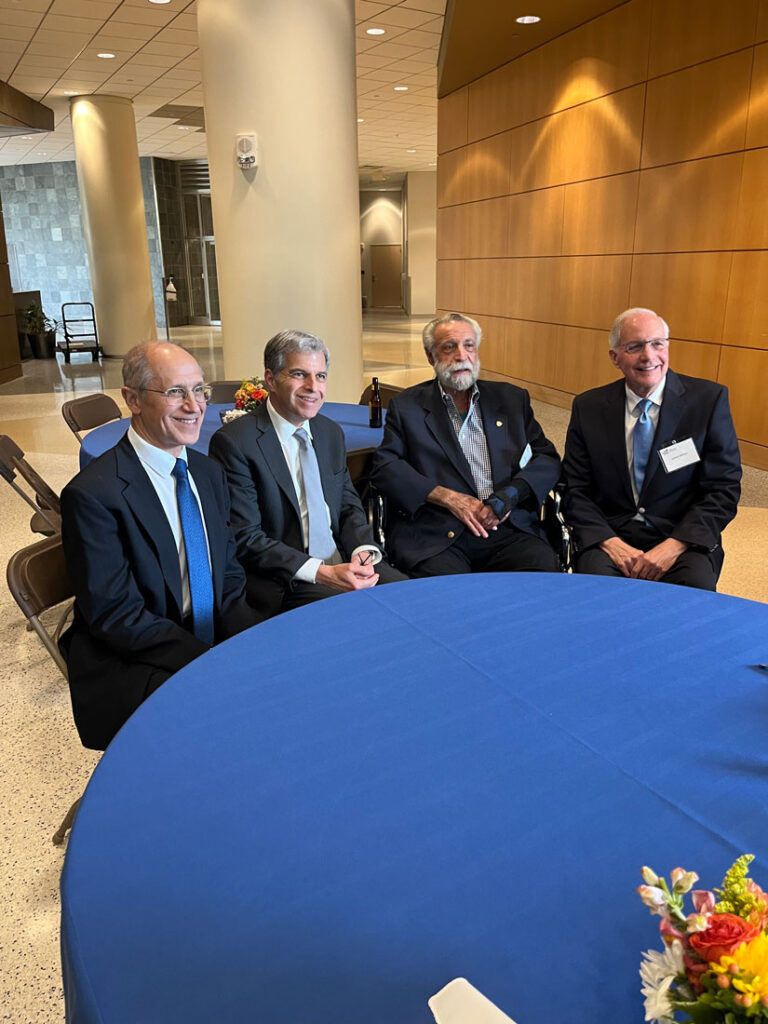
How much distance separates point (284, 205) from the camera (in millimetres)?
5879

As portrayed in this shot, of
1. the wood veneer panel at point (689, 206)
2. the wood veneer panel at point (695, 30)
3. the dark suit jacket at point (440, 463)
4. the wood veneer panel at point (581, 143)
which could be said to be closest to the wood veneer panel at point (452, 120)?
the wood veneer panel at point (581, 143)

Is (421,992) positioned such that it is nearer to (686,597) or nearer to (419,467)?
(686,597)

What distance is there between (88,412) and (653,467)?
3354mm

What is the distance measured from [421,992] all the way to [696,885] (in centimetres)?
39

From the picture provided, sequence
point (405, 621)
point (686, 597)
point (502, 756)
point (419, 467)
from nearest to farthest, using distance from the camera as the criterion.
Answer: point (502, 756) < point (405, 621) < point (686, 597) < point (419, 467)

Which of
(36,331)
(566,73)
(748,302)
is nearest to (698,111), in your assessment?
(748,302)

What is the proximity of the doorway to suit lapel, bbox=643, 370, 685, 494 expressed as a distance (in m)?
24.6

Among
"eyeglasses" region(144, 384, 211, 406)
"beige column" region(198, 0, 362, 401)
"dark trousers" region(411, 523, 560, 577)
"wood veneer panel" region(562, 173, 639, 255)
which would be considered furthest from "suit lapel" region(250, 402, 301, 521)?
"wood veneer panel" region(562, 173, 639, 255)

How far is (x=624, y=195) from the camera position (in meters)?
7.57

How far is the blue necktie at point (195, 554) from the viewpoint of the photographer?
2.15 meters

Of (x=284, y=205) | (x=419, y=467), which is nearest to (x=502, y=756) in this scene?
(x=419, y=467)

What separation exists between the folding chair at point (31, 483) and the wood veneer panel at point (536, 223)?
7.05 meters

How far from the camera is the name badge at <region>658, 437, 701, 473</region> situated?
2895 millimetres

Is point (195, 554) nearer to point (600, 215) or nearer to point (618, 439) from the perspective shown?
point (618, 439)
